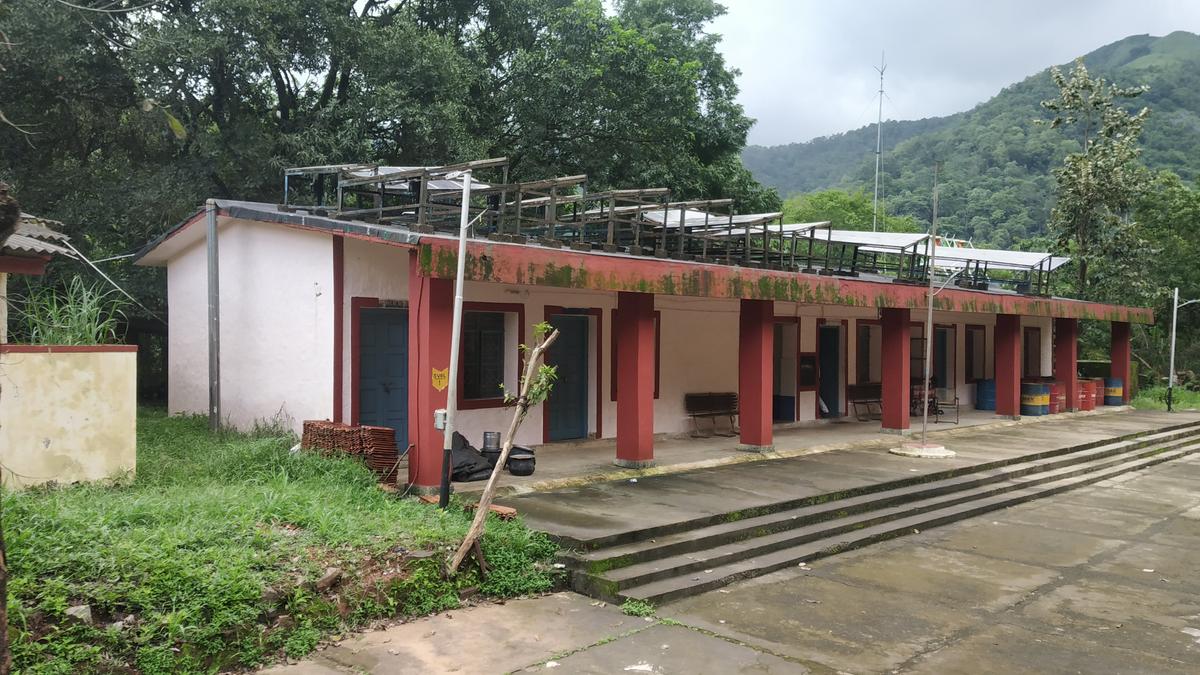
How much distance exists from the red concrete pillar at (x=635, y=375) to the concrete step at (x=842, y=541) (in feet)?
8.90

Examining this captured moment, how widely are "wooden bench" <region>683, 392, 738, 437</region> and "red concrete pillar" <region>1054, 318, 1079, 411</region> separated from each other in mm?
10361

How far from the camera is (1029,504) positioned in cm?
1125

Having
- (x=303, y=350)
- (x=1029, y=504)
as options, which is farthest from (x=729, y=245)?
(x=303, y=350)

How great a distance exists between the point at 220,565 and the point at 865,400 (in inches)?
576

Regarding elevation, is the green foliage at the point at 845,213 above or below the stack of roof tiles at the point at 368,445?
above

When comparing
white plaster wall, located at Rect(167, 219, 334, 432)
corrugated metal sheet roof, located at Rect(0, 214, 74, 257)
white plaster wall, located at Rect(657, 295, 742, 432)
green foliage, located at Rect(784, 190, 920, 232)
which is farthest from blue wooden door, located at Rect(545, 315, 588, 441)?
green foliage, located at Rect(784, 190, 920, 232)

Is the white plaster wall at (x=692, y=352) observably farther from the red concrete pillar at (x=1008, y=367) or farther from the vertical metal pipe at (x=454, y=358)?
the red concrete pillar at (x=1008, y=367)

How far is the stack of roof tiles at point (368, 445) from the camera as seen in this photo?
327 inches

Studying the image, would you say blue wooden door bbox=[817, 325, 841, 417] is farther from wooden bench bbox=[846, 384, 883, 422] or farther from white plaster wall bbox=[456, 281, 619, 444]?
white plaster wall bbox=[456, 281, 619, 444]

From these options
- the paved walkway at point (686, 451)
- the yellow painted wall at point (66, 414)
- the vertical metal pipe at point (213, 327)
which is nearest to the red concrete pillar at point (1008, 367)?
the paved walkway at point (686, 451)

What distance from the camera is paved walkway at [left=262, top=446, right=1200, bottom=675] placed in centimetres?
538

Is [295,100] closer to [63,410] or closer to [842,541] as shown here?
[63,410]

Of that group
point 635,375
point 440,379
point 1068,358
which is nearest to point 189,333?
point 440,379

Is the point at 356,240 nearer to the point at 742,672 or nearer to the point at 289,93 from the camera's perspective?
the point at 742,672
